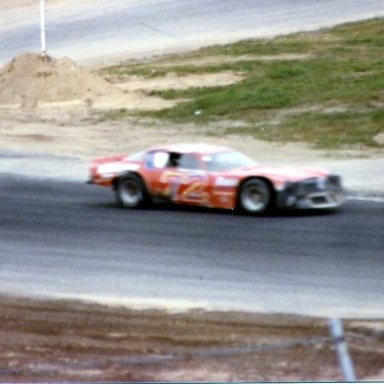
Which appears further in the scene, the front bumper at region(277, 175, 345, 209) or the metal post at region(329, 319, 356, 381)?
the front bumper at region(277, 175, 345, 209)

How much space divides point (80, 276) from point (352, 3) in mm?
33273

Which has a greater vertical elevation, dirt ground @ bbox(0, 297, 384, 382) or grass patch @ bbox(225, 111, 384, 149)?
grass patch @ bbox(225, 111, 384, 149)

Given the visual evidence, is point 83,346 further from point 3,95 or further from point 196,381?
point 3,95

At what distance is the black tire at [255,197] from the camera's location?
640 inches

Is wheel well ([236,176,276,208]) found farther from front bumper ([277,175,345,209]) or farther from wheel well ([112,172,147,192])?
wheel well ([112,172,147,192])

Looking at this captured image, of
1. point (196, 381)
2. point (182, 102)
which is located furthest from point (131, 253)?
point (182, 102)

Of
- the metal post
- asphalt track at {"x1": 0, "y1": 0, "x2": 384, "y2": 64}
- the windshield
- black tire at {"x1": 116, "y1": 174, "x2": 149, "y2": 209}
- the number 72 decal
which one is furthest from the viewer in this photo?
Answer: asphalt track at {"x1": 0, "y1": 0, "x2": 384, "y2": 64}

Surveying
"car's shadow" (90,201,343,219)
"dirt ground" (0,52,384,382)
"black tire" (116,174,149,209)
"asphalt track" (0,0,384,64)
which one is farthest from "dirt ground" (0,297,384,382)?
"asphalt track" (0,0,384,64)

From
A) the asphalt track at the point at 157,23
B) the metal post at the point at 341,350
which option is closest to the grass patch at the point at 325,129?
the metal post at the point at 341,350

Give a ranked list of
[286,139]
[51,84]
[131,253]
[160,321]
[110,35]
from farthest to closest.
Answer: [110,35] < [51,84] < [286,139] < [131,253] < [160,321]

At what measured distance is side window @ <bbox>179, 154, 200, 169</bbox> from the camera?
17.1 meters

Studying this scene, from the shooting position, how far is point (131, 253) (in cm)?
1409

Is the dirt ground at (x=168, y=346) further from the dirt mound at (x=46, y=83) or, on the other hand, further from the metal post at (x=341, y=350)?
the dirt mound at (x=46, y=83)

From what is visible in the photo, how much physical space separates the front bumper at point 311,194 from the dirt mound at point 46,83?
49.7 feet
